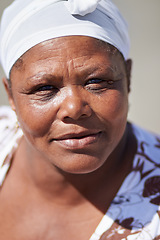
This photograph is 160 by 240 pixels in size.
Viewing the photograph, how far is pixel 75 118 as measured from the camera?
5.50 feet

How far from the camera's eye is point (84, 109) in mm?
1683

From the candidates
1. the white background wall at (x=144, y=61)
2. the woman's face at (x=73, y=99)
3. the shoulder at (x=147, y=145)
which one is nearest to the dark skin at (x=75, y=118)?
the woman's face at (x=73, y=99)

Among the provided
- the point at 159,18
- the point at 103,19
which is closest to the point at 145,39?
the point at 159,18

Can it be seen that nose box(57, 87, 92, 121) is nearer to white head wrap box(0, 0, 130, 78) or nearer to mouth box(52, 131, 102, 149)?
mouth box(52, 131, 102, 149)

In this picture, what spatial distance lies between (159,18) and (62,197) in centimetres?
377

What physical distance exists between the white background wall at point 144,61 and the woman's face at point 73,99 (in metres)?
2.94

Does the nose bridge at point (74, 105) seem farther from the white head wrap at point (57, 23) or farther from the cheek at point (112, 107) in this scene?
the white head wrap at point (57, 23)

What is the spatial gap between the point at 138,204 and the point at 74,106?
0.78 meters

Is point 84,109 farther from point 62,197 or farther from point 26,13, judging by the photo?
point 62,197

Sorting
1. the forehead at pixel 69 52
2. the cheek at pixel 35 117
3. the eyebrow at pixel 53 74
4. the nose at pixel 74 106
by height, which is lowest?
the cheek at pixel 35 117

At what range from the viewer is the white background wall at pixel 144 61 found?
474 cm

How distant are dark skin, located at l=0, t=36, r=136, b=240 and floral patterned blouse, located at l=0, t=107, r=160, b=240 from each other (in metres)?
0.09

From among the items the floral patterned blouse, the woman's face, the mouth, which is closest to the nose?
the woman's face

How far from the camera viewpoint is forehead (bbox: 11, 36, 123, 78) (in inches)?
67.7
